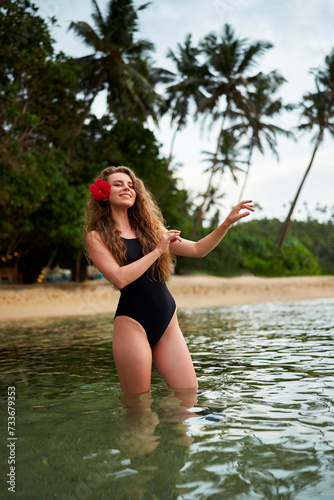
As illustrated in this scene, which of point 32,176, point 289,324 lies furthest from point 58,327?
point 32,176

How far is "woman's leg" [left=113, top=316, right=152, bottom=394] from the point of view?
3461 mm

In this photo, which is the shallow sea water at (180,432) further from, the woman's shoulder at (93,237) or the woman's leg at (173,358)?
the woman's shoulder at (93,237)

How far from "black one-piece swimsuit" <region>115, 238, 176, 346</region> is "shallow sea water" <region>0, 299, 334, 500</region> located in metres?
0.58

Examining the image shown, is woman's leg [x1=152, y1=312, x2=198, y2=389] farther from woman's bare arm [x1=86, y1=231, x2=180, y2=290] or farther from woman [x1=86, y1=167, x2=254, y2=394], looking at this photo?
woman's bare arm [x1=86, y1=231, x2=180, y2=290]

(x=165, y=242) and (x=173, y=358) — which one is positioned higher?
(x=165, y=242)

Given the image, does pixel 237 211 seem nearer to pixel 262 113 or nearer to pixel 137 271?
pixel 137 271

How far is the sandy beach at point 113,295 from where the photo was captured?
1675cm

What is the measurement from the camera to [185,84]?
1248 inches

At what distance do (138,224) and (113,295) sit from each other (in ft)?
53.8

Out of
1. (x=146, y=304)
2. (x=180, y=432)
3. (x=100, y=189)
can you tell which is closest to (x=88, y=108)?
(x=100, y=189)

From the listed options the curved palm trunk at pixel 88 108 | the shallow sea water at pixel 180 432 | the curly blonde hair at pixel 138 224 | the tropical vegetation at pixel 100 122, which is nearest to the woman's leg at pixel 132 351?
the shallow sea water at pixel 180 432

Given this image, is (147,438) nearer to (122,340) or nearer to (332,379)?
(122,340)

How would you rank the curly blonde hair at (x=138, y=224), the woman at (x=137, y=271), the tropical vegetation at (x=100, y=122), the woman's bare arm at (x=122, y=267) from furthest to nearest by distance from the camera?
the tropical vegetation at (x=100, y=122) → the curly blonde hair at (x=138, y=224) → the woman at (x=137, y=271) → the woman's bare arm at (x=122, y=267)

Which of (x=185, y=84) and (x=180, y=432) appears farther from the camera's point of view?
(x=185, y=84)
